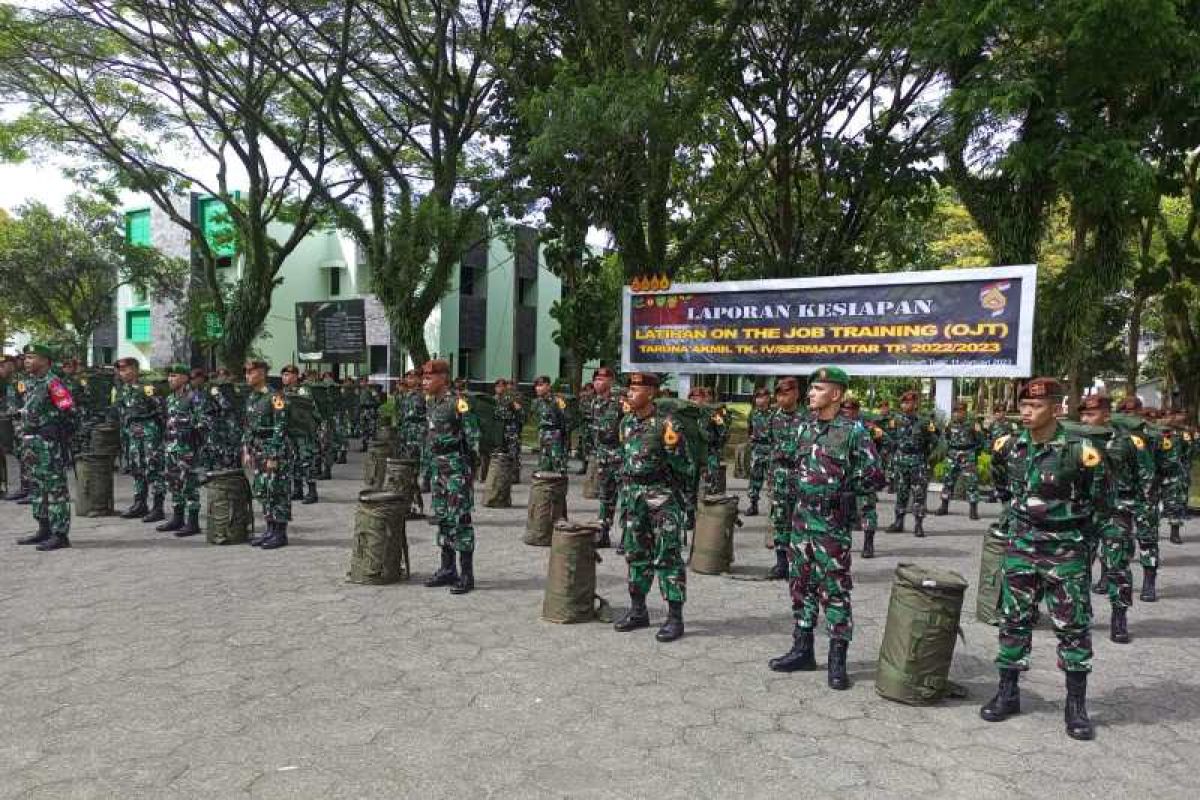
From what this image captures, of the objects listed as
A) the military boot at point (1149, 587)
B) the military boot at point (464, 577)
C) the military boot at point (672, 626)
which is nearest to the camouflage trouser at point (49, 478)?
the military boot at point (464, 577)

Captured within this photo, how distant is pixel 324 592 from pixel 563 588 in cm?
231

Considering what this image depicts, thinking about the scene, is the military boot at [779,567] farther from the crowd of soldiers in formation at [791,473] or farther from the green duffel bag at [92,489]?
the green duffel bag at [92,489]

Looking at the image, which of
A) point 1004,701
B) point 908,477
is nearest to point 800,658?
point 1004,701

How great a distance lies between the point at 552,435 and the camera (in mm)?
13141

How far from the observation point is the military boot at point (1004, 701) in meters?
4.79

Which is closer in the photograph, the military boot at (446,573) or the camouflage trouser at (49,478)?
the military boot at (446,573)

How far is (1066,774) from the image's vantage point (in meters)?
4.15

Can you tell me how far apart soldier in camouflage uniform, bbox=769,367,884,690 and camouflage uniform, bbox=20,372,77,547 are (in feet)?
25.8

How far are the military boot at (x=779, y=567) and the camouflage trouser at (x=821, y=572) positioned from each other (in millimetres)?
2701

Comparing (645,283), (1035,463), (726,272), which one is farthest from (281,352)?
(1035,463)

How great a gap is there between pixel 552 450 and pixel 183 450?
5450 mm

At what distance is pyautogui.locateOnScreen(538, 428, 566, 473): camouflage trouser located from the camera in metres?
13.1

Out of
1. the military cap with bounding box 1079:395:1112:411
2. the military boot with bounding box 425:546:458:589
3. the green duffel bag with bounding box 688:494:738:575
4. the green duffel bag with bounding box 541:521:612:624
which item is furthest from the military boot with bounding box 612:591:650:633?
the military cap with bounding box 1079:395:1112:411

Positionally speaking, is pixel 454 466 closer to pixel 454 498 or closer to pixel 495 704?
pixel 454 498
